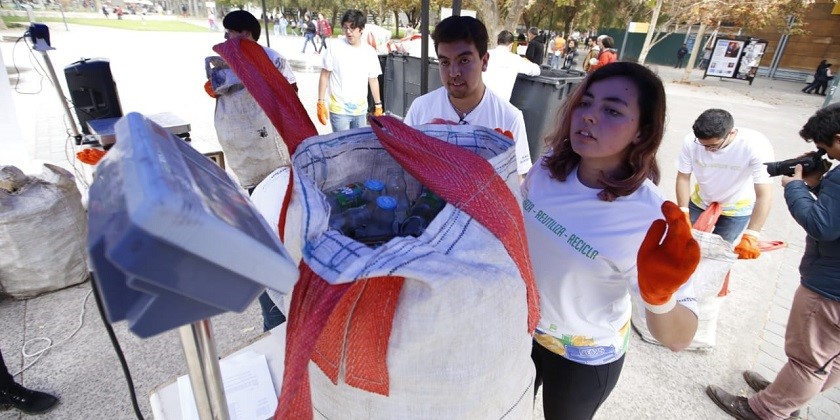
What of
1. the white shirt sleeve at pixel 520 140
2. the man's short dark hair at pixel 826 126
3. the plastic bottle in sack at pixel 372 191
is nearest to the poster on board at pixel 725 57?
the man's short dark hair at pixel 826 126

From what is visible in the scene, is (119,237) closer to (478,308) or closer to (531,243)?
(478,308)

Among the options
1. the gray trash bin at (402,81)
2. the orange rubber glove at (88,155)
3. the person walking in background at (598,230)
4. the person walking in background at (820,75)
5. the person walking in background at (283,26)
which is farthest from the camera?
the person walking in background at (283,26)

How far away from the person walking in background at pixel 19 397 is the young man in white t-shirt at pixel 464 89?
2266mm

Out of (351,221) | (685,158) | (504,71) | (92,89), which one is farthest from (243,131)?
(504,71)

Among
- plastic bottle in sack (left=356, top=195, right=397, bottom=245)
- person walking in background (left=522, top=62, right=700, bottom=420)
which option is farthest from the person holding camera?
plastic bottle in sack (left=356, top=195, right=397, bottom=245)

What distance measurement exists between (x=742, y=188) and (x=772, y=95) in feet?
53.4

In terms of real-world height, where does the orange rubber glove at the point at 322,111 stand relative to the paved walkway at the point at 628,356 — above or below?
above

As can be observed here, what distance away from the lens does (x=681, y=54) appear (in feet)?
71.0

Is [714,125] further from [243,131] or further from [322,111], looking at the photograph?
[322,111]

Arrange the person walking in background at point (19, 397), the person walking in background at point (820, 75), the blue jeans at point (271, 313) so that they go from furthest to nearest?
1. the person walking in background at point (820, 75)
2. the person walking in background at point (19, 397)
3. the blue jeans at point (271, 313)

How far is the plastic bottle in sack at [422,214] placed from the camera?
0.78m

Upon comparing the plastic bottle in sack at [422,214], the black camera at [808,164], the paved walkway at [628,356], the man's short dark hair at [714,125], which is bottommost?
the paved walkway at [628,356]

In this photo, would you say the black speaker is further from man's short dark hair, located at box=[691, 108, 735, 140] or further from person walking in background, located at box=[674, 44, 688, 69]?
person walking in background, located at box=[674, 44, 688, 69]

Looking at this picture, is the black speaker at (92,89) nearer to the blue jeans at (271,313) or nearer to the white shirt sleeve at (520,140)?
the blue jeans at (271,313)
